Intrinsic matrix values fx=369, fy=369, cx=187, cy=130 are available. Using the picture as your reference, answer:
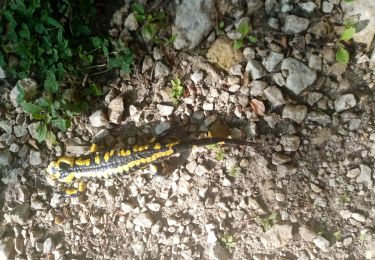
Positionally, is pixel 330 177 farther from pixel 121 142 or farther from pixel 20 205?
pixel 20 205

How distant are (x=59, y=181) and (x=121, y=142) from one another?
73cm

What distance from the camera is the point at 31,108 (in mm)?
3234

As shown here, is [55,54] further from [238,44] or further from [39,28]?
[238,44]

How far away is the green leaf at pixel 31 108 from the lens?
322 cm

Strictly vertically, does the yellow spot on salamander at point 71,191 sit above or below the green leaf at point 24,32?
below

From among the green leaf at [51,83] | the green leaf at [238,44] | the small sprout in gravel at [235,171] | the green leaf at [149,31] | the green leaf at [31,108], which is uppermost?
the green leaf at [149,31]

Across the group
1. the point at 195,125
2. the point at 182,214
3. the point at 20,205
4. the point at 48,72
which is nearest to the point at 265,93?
the point at 195,125

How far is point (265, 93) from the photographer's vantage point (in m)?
3.02

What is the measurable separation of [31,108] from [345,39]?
2.67 meters

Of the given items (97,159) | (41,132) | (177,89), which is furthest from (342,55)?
(41,132)

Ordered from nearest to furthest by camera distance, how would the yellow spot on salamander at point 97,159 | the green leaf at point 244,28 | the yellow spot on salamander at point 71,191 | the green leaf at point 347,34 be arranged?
the green leaf at point 347,34
the green leaf at point 244,28
the yellow spot on salamander at point 97,159
the yellow spot on salamander at point 71,191

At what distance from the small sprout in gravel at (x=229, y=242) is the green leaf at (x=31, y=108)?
76.8 inches

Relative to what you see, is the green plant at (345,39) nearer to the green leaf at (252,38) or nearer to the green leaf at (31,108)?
the green leaf at (252,38)

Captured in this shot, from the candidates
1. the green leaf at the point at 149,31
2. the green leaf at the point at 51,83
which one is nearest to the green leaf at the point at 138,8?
the green leaf at the point at 149,31
